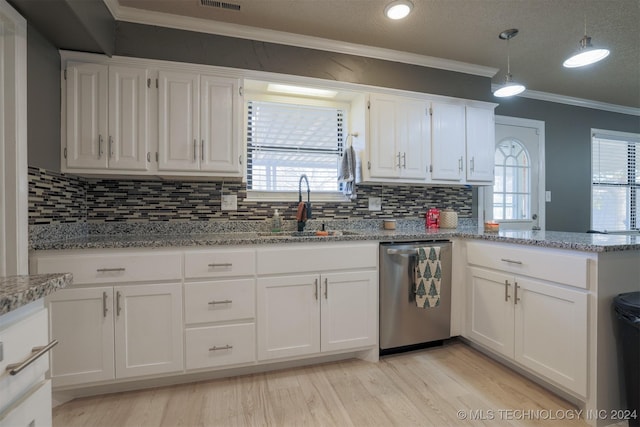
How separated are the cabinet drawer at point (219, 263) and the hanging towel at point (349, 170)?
109 centimetres

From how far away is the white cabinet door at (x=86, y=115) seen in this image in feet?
6.14

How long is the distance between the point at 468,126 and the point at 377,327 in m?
2.01

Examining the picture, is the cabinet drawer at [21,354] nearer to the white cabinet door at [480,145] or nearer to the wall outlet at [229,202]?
the wall outlet at [229,202]

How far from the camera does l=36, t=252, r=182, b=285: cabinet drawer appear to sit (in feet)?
5.27

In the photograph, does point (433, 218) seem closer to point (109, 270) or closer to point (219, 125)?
point (219, 125)

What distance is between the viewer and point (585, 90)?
3441mm

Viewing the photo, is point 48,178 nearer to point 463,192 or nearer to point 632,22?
point 463,192

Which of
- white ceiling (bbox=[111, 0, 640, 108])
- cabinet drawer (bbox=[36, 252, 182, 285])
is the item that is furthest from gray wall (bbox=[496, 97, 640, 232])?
cabinet drawer (bbox=[36, 252, 182, 285])

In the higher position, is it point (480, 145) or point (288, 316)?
point (480, 145)

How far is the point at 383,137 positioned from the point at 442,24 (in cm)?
91

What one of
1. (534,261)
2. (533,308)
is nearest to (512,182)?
(534,261)

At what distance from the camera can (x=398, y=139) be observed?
2.55 m

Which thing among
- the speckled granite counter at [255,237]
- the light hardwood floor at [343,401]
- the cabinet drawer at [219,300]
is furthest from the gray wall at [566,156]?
the cabinet drawer at [219,300]

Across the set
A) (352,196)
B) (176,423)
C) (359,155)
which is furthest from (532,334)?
(176,423)
